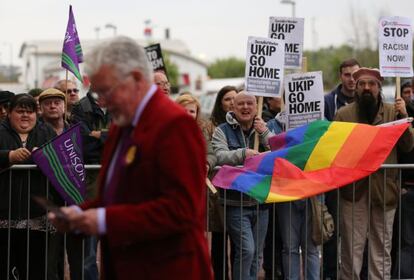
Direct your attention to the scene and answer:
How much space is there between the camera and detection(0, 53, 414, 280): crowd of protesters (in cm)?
764

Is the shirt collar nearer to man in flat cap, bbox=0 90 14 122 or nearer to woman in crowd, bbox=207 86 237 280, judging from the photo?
woman in crowd, bbox=207 86 237 280

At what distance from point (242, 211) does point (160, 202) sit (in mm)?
3999

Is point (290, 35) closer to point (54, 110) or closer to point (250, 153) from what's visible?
point (250, 153)

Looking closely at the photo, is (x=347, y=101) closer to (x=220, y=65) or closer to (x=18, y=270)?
(x=18, y=270)

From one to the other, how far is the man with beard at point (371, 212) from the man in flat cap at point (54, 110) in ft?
8.93

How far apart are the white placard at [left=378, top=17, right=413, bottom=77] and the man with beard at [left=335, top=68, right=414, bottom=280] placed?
84 cm

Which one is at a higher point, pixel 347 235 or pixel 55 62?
pixel 55 62

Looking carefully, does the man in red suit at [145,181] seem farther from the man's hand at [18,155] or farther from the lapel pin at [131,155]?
the man's hand at [18,155]

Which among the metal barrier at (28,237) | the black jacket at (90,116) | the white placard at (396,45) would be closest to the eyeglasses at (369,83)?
the white placard at (396,45)

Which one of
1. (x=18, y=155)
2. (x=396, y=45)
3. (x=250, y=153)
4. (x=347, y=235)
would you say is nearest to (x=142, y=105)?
(x=18, y=155)

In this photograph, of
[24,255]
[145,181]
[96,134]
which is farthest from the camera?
[96,134]

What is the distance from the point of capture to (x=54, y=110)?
8.62 meters

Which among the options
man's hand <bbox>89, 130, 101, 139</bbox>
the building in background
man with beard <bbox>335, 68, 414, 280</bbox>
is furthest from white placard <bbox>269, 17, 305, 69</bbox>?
the building in background

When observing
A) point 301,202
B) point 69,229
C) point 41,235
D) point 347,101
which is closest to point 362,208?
point 301,202
